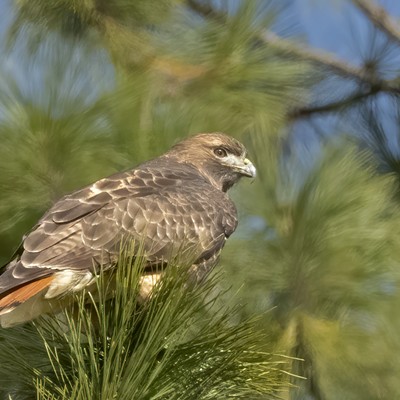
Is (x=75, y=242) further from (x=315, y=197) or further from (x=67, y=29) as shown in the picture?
(x=67, y=29)

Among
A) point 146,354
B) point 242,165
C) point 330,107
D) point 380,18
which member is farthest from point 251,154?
point 146,354

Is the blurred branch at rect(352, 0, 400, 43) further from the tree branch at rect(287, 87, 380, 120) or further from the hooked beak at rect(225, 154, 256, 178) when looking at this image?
the hooked beak at rect(225, 154, 256, 178)

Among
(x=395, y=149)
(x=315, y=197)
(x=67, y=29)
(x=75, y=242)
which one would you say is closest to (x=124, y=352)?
(x=75, y=242)

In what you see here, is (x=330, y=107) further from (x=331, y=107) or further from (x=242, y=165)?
(x=242, y=165)

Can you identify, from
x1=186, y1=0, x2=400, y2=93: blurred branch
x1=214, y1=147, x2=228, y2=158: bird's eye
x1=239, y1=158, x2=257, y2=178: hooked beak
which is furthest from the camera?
x1=186, y1=0, x2=400, y2=93: blurred branch

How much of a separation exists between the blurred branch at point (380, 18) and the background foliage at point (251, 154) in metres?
0.38

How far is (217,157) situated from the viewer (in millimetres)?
3682

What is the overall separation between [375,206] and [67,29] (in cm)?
124

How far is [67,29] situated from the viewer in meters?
3.56

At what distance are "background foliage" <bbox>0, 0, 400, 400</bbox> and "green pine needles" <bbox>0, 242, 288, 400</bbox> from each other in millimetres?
57

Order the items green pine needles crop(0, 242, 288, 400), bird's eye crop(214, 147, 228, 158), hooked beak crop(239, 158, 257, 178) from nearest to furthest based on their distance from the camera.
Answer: green pine needles crop(0, 242, 288, 400) → hooked beak crop(239, 158, 257, 178) → bird's eye crop(214, 147, 228, 158)

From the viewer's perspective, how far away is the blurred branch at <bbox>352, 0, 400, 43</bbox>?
13.1 feet

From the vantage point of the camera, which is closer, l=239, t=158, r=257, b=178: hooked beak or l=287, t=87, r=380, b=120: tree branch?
l=239, t=158, r=257, b=178: hooked beak

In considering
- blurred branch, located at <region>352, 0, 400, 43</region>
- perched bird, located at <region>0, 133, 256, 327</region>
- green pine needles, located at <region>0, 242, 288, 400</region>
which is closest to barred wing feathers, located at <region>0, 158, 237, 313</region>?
perched bird, located at <region>0, 133, 256, 327</region>
